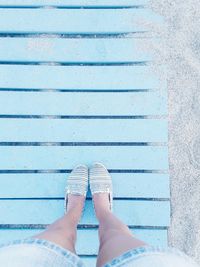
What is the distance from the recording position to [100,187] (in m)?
1.92

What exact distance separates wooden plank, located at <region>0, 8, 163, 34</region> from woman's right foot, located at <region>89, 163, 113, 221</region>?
2.17ft

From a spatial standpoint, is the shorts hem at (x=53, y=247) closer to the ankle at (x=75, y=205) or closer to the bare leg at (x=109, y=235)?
the bare leg at (x=109, y=235)

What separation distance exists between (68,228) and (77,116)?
0.54 m

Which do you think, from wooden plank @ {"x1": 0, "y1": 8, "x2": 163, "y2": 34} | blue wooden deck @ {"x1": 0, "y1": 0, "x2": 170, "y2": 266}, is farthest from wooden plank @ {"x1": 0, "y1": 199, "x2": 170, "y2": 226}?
wooden plank @ {"x1": 0, "y1": 8, "x2": 163, "y2": 34}

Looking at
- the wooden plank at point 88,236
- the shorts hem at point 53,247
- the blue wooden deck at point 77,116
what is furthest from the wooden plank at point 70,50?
the shorts hem at point 53,247

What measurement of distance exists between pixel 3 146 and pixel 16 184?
19 cm

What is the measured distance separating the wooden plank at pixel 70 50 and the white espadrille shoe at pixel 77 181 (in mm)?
516

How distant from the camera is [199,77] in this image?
2039 millimetres

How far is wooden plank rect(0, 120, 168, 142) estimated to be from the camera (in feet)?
6.43

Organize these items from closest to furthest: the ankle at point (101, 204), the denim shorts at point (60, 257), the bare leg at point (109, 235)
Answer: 1. the denim shorts at point (60, 257)
2. the bare leg at point (109, 235)
3. the ankle at point (101, 204)

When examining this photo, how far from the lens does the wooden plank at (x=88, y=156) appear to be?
195 cm

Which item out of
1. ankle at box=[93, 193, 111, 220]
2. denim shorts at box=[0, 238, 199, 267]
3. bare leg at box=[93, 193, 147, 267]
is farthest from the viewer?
ankle at box=[93, 193, 111, 220]

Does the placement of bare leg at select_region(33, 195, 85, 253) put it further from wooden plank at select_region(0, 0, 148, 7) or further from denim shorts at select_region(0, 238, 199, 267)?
wooden plank at select_region(0, 0, 148, 7)

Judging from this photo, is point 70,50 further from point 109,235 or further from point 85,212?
point 109,235
